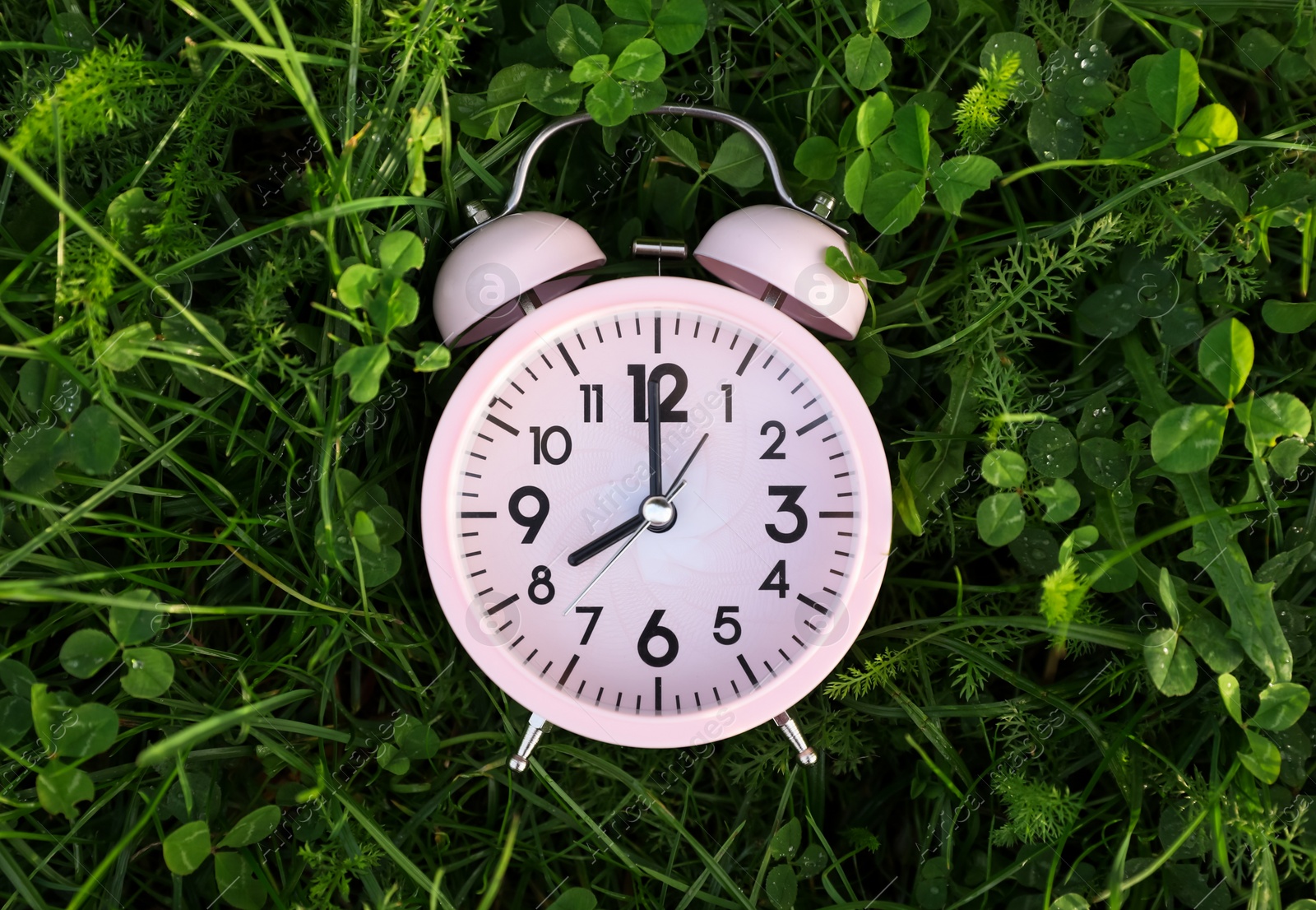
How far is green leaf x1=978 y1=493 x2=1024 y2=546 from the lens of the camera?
64.5 inches

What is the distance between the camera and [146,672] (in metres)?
1.57

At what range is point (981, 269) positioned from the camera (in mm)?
1816

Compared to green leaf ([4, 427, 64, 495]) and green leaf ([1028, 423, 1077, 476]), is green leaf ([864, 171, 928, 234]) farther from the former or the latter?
green leaf ([4, 427, 64, 495])

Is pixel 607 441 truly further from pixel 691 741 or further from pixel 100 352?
pixel 100 352

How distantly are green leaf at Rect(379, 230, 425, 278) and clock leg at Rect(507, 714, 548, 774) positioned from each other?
0.81 metres

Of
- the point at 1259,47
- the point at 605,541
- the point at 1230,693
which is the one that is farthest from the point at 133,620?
the point at 1259,47

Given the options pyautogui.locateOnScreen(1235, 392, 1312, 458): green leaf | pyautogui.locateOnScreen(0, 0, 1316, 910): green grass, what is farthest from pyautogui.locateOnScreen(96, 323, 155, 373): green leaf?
pyautogui.locateOnScreen(1235, 392, 1312, 458): green leaf

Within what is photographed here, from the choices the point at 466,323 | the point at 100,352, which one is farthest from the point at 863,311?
the point at 100,352

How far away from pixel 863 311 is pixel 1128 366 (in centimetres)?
58

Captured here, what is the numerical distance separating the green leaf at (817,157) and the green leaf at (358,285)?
81 centimetres

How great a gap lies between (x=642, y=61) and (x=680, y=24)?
11 cm

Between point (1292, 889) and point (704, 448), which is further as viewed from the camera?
point (1292, 889)

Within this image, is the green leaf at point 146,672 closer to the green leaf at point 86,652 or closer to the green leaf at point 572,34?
the green leaf at point 86,652

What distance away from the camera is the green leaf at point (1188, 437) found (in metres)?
1.65
